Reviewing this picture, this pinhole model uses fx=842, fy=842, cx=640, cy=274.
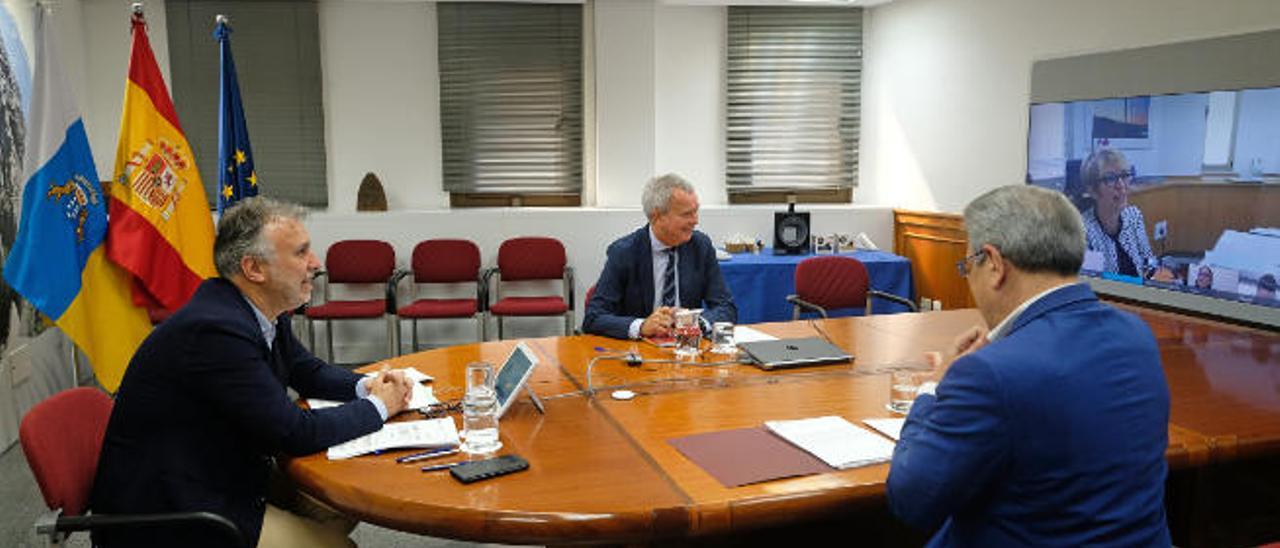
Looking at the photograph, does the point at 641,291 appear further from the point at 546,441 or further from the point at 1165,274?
the point at 1165,274

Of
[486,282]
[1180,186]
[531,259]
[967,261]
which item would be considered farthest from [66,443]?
[1180,186]

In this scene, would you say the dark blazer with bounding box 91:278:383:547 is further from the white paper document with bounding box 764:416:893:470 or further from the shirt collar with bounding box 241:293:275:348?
the white paper document with bounding box 764:416:893:470

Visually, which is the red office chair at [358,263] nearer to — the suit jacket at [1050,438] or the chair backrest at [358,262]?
the chair backrest at [358,262]

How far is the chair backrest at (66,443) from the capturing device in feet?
5.74

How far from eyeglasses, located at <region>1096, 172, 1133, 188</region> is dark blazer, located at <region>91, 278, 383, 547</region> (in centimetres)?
386

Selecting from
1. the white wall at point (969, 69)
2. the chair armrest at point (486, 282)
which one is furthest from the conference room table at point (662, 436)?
the chair armrest at point (486, 282)

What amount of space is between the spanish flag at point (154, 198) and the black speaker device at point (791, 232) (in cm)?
348

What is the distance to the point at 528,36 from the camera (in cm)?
603

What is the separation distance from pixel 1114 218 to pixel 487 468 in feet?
12.1

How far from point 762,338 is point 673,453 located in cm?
116

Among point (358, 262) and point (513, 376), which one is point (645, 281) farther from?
point (358, 262)

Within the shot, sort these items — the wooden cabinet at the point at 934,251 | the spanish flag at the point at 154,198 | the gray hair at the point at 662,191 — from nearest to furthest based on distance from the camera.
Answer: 1. the gray hair at the point at 662,191
2. the spanish flag at the point at 154,198
3. the wooden cabinet at the point at 934,251

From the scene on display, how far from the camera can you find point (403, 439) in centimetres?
192

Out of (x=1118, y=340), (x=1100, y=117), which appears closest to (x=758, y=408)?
(x=1118, y=340)
